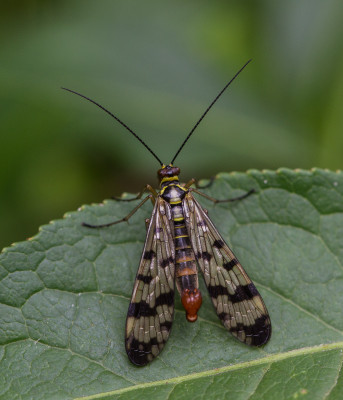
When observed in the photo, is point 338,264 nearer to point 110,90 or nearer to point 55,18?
point 110,90

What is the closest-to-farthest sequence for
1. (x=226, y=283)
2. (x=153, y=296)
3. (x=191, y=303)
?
1. (x=191, y=303)
2. (x=153, y=296)
3. (x=226, y=283)

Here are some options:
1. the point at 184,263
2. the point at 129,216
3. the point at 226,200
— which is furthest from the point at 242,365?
the point at 129,216

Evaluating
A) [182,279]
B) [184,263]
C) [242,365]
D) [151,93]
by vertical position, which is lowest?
[242,365]

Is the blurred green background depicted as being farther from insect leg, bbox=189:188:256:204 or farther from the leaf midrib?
the leaf midrib

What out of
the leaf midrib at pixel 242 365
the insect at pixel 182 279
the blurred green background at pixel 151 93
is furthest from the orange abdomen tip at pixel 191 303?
the blurred green background at pixel 151 93

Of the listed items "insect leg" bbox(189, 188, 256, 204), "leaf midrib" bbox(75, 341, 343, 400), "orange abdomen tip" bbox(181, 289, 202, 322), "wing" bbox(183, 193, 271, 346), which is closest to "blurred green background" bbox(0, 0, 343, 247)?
"insect leg" bbox(189, 188, 256, 204)

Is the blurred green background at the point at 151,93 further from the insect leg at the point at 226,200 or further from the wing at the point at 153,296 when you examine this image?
the wing at the point at 153,296

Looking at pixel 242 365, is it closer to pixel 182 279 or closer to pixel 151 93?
pixel 182 279

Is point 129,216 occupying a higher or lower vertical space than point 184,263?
higher
